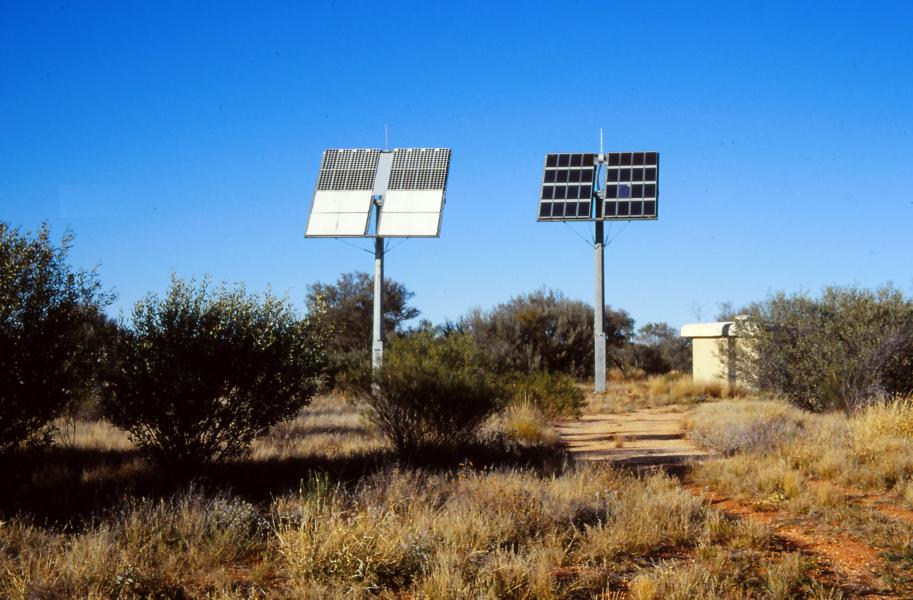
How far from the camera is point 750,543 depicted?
6.37m

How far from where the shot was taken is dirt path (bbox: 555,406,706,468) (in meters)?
11.0

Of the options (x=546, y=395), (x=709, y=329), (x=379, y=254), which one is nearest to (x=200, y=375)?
(x=546, y=395)

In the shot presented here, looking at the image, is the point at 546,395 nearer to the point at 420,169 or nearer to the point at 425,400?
the point at 425,400

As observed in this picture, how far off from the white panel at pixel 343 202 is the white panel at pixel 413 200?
0.56 m

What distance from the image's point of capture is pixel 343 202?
19672 millimetres

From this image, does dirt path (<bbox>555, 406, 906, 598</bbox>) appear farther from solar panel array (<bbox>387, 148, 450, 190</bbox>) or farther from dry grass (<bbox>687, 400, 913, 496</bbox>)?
solar panel array (<bbox>387, 148, 450, 190</bbox>)

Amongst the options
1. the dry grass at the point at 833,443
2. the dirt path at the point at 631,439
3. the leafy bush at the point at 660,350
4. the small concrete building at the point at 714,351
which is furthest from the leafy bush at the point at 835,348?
the leafy bush at the point at 660,350

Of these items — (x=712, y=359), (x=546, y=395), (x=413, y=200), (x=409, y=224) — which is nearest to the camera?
(x=546, y=395)

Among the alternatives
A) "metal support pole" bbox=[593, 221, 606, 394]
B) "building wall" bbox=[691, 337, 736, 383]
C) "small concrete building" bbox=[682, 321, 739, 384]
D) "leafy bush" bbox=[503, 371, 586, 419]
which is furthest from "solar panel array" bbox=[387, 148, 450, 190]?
"building wall" bbox=[691, 337, 736, 383]

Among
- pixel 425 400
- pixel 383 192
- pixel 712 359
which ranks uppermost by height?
pixel 383 192

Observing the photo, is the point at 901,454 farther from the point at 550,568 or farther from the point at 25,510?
the point at 25,510

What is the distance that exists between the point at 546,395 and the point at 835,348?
570 cm

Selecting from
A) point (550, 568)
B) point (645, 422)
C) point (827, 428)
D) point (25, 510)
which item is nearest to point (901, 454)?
point (827, 428)

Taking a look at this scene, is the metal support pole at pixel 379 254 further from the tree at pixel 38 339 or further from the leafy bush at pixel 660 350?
the leafy bush at pixel 660 350
